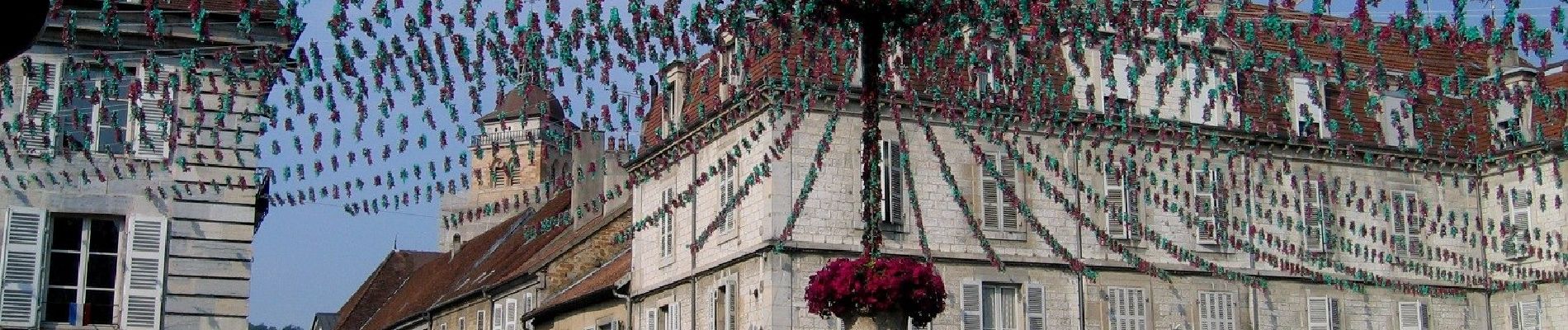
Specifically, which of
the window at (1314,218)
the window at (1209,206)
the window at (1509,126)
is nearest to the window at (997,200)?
the window at (1209,206)

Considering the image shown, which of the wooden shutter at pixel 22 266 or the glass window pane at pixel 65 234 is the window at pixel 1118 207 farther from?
the wooden shutter at pixel 22 266

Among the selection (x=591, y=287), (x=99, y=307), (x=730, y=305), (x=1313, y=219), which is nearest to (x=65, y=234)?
(x=99, y=307)

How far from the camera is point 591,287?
29.5 m

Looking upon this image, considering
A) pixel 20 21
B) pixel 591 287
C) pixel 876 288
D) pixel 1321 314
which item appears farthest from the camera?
pixel 591 287

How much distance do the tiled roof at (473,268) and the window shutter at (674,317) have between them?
7762mm

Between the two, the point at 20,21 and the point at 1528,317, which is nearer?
the point at 20,21

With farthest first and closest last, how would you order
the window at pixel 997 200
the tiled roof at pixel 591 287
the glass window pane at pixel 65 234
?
the tiled roof at pixel 591 287 → the window at pixel 997 200 → the glass window pane at pixel 65 234

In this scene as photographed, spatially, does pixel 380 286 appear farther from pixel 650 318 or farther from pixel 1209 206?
pixel 1209 206

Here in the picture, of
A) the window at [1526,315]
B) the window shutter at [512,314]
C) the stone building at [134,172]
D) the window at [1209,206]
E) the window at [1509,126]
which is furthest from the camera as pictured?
the window shutter at [512,314]

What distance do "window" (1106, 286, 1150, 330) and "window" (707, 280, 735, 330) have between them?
520cm

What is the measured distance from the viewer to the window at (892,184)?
73.5ft

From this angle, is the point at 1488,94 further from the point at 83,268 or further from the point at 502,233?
the point at 502,233

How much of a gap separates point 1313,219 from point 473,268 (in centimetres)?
2201

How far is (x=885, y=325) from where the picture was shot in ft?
40.9
